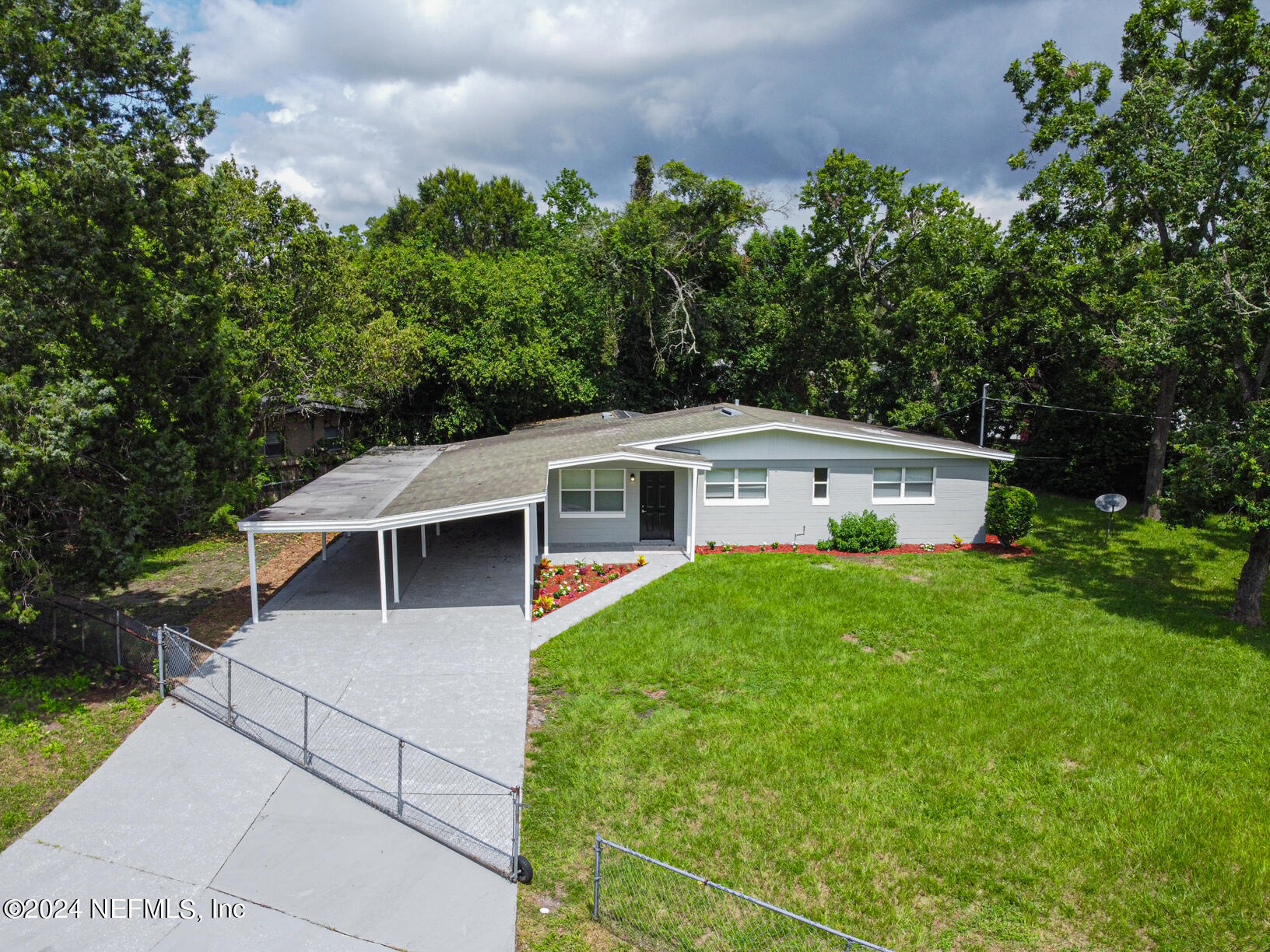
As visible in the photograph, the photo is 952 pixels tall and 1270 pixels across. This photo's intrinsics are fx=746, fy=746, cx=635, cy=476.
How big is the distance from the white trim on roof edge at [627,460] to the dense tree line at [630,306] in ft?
20.4

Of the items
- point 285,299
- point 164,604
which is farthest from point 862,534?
point 285,299

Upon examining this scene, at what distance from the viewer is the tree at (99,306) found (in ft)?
32.3

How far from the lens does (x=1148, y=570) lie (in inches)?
716

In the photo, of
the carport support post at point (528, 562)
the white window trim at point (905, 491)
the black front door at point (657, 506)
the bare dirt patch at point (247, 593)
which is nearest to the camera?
the bare dirt patch at point (247, 593)

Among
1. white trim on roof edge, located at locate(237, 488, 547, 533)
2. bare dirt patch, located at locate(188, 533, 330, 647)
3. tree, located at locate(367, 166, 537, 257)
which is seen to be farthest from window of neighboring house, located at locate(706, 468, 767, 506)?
tree, located at locate(367, 166, 537, 257)

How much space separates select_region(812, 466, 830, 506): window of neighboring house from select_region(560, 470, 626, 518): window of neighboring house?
5.15 m

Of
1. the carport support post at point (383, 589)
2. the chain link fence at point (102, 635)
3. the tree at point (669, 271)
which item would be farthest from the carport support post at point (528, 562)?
the tree at point (669, 271)

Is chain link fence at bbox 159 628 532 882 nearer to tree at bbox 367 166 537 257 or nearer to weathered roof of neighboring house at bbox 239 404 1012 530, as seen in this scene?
weathered roof of neighboring house at bbox 239 404 1012 530

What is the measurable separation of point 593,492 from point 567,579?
3.39 m

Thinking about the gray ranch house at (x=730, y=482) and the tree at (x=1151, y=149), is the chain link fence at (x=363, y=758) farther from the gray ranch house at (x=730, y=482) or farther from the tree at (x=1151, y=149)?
the tree at (x=1151, y=149)

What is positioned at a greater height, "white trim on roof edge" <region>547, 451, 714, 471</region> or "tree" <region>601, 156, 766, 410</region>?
"tree" <region>601, 156, 766, 410</region>

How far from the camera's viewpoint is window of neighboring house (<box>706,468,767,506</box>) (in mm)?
20016

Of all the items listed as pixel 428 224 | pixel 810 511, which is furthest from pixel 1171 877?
pixel 428 224

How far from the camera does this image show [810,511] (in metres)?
20.2
